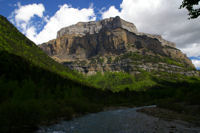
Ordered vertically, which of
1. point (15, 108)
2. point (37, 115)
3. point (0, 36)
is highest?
point (0, 36)

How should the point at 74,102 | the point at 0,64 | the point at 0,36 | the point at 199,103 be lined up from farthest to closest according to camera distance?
the point at 0,36
the point at 0,64
the point at 74,102
the point at 199,103

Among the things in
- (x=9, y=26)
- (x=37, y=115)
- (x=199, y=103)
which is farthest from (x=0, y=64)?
(x=9, y=26)

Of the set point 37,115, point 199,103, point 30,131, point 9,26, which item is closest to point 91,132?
point 30,131

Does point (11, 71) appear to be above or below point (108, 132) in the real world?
above

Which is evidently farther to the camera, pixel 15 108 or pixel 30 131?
pixel 15 108

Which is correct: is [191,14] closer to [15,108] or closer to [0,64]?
[15,108]

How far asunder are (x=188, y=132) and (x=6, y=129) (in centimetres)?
1402

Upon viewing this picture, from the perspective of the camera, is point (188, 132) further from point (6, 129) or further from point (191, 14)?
point (6, 129)

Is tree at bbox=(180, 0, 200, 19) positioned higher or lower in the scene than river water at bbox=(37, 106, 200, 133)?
higher

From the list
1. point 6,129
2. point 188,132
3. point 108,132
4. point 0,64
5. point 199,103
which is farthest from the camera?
point 0,64

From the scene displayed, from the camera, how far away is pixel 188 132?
1288 cm

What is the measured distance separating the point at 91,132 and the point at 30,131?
17.7 feet

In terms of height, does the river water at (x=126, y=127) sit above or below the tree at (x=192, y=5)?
below

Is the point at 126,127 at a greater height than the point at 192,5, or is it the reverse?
the point at 192,5
